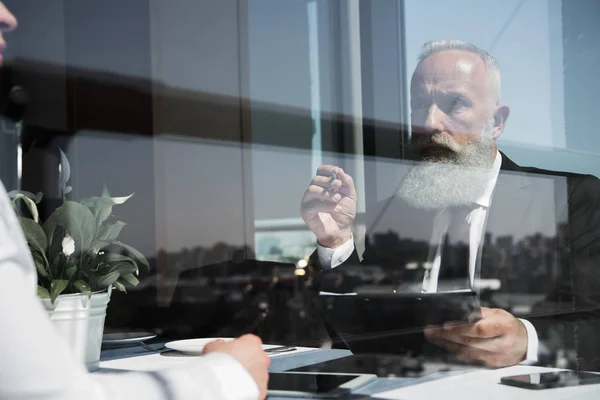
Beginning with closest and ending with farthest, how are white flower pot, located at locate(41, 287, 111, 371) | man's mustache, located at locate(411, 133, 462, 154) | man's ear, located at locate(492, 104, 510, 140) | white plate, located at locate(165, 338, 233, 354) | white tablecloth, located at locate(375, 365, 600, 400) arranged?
white tablecloth, located at locate(375, 365, 600, 400) → white flower pot, located at locate(41, 287, 111, 371) → white plate, located at locate(165, 338, 233, 354) → man's ear, located at locate(492, 104, 510, 140) → man's mustache, located at locate(411, 133, 462, 154)

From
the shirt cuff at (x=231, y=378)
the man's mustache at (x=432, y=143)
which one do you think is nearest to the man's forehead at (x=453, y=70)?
the man's mustache at (x=432, y=143)

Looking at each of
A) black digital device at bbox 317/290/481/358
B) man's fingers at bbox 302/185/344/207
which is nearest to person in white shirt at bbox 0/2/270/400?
black digital device at bbox 317/290/481/358

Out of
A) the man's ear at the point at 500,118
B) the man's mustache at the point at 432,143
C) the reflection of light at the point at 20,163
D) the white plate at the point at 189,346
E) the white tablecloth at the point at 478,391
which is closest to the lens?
the white tablecloth at the point at 478,391

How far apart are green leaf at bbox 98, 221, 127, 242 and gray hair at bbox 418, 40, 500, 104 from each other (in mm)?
819

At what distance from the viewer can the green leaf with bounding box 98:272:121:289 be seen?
0.69 metres

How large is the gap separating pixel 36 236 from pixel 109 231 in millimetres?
83

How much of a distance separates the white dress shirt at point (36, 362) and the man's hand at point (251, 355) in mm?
41

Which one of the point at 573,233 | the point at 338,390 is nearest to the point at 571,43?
the point at 573,233

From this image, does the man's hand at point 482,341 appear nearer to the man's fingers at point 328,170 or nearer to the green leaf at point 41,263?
the green leaf at point 41,263

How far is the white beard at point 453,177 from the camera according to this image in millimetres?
1244

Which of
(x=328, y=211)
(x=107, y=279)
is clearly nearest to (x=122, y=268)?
(x=107, y=279)

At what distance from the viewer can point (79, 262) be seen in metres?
0.67

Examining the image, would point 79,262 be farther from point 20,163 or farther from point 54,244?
point 20,163

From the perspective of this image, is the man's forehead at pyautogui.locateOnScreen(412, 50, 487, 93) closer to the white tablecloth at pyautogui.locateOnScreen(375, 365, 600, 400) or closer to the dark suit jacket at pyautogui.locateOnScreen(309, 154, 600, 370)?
the dark suit jacket at pyautogui.locateOnScreen(309, 154, 600, 370)
